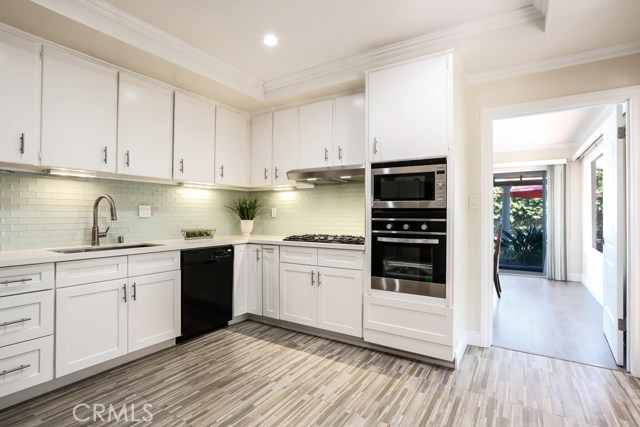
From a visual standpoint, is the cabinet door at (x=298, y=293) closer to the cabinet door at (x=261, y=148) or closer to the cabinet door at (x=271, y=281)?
the cabinet door at (x=271, y=281)

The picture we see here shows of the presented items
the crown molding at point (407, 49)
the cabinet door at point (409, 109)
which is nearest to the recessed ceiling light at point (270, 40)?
the crown molding at point (407, 49)

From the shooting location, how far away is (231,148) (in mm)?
3795

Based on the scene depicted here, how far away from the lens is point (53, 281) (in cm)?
217

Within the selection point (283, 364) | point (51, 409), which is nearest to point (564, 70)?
point (283, 364)

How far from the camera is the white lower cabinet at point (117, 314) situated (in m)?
2.24

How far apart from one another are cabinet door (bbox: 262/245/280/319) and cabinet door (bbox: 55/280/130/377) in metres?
1.34

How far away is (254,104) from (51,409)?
3125mm

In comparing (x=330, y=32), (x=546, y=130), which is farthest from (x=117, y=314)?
(x=546, y=130)

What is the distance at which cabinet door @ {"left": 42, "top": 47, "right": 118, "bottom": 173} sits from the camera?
234cm

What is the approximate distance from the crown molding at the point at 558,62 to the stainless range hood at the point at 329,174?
135cm

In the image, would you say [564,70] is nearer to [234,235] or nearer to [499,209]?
[234,235]

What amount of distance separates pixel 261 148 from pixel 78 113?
184 cm

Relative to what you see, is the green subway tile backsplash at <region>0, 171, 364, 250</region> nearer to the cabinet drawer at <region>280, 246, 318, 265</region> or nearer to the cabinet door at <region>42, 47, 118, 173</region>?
the cabinet door at <region>42, 47, 118, 173</region>

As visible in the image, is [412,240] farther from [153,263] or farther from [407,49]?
[153,263]
